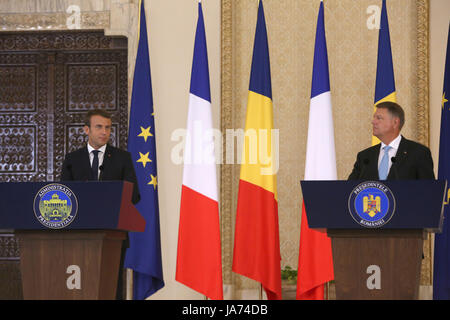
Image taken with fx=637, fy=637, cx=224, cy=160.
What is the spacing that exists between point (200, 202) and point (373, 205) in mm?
2387

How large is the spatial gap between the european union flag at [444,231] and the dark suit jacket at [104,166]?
2.71 m

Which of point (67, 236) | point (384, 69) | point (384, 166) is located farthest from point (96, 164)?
point (384, 69)

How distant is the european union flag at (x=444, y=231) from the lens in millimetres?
5352

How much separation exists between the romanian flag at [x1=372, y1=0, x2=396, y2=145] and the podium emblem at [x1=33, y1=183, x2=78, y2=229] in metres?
3.23

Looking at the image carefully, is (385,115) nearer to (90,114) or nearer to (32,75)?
(90,114)

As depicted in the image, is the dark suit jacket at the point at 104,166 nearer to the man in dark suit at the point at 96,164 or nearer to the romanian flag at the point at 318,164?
the man in dark suit at the point at 96,164

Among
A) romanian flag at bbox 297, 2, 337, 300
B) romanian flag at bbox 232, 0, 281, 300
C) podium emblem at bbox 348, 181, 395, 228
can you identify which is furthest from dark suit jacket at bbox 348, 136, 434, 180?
romanian flag at bbox 232, 0, 281, 300

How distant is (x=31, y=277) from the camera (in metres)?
3.47

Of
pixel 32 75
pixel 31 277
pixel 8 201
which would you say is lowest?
pixel 31 277

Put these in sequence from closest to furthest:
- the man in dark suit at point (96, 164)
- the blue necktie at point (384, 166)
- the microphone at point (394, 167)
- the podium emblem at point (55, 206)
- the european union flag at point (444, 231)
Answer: the podium emblem at point (55, 206) → the microphone at point (394, 167) → the blue necktie at point (384, 166) → the man in dark suit at point (96, 164) → the european union flag at point (444, 231)

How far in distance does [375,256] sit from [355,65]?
3.09m

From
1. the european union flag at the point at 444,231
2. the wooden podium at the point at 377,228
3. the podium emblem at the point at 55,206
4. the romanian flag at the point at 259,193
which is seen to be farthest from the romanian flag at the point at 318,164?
the podium emblem at the point at 55,206

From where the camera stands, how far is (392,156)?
4.02 m

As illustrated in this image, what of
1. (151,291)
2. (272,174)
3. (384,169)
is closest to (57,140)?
Answer: (151,291)
